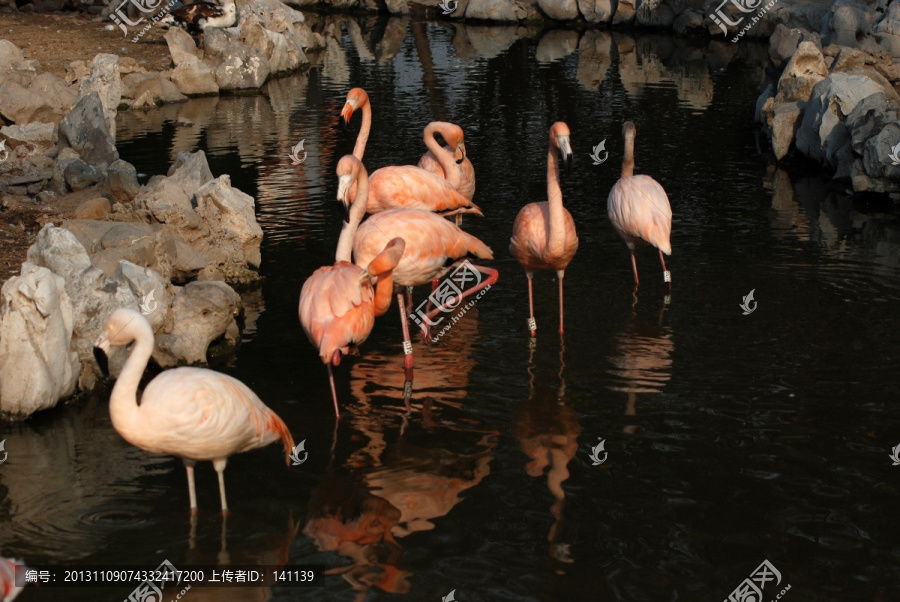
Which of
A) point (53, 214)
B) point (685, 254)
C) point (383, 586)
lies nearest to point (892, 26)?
point (685, 254)

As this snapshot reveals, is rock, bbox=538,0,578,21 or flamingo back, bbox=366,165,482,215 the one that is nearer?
flamingo back, bbox=366,165,482,215

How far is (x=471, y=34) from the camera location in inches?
980

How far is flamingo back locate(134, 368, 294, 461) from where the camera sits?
4.46 m

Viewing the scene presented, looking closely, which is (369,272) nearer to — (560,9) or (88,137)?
(88,137)

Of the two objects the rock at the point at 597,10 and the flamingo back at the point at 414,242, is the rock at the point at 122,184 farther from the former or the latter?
the rock at the point at 597,10

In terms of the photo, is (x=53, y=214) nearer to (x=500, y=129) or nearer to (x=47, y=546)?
(x=47, y=546)

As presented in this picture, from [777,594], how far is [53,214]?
7671mm

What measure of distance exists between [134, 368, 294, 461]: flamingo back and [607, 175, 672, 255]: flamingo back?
3962mm

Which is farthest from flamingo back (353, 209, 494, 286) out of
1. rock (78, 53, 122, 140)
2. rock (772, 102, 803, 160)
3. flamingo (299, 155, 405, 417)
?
rock (78, 53, 122, 140)

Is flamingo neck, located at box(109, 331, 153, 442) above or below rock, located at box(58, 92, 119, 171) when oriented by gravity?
below

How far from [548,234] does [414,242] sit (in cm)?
107

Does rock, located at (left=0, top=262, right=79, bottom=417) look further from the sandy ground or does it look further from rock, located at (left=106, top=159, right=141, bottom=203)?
the sandy ground

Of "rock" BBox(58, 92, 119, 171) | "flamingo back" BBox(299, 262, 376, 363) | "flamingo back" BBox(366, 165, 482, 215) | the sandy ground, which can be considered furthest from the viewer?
the sandy ground

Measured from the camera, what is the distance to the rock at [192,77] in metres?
17.5
